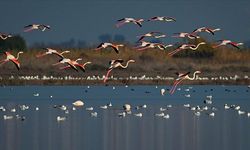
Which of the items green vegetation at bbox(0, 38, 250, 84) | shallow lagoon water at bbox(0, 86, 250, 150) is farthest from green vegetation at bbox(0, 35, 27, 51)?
shallow lagoon water at bbox(0, 86, 250, 150)

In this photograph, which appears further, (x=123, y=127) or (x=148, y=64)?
(x=148, y=64)

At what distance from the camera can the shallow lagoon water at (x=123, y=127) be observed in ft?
113

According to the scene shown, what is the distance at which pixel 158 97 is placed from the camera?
53.3m

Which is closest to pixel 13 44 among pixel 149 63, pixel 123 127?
pixel 149 63

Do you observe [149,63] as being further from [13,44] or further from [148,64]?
[13,44]

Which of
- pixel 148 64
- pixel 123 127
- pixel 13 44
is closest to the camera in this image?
pixel 123 127

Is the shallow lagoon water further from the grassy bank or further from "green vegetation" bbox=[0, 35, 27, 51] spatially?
"green vegetation" bbox=[0, 35, 27, 51]

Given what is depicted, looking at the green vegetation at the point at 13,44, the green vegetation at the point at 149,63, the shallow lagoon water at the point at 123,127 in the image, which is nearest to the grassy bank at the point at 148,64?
the green vegetation at the point at 149,63

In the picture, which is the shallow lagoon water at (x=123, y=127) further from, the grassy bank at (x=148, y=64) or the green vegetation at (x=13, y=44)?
the green vegetation at (x=13, y=44)

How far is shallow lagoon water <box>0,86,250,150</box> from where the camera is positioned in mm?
34344

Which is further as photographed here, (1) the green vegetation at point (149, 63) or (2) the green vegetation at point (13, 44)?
(2) the green vegetation at point (13, 44)

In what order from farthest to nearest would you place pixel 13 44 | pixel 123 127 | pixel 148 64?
pixel 13 44 < pixel 148 64 < pixel 123 127

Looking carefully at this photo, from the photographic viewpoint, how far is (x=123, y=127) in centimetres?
3834

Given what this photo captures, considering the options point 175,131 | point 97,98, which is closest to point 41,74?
point 97,98
